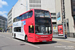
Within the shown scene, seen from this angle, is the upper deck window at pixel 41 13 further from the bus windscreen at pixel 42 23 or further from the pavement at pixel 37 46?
the pavement at pixel 37 46

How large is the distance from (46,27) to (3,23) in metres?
132

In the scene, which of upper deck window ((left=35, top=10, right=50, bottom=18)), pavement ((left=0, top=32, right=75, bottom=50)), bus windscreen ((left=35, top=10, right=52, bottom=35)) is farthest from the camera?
upper deck window ((left=35, top=10, right=50, bottom=18))

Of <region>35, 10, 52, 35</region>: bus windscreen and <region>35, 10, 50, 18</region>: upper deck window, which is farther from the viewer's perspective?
<region>35, 10, 50, 18</region>: upper deck window

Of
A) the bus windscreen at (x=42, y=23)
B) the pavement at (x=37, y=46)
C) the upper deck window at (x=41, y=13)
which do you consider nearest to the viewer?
the pavement at (x=37, y=46)

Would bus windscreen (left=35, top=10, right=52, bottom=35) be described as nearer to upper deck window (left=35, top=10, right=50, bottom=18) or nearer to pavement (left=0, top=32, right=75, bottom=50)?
upper deck window (left=35, top=10, right=50, bottom=18)

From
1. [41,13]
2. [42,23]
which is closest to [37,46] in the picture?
[42,23]

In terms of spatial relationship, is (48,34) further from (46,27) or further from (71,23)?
(71,23)

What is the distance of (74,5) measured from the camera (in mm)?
23625

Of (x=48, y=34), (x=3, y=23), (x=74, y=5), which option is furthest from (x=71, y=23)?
(x=3, y=23)

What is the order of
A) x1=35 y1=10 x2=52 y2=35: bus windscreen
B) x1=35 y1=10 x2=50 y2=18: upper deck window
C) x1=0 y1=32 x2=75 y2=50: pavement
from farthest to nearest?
x1=35 y1=10 x2=50 y2=18: upper deck window → x1=35 y1=10 x2=52 y2=35: bus windscreen → x1=0 y1=32 x2=75 y2=50: pavement

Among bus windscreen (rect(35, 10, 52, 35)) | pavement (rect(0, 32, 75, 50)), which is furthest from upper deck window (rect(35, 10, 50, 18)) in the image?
pavement (rect(0, 32, 75, 50))

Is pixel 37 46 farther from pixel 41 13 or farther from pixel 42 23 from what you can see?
pixel 41 13

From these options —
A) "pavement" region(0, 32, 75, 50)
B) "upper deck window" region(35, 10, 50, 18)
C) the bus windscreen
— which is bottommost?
"pavement" region(0, 32, 75, 50)

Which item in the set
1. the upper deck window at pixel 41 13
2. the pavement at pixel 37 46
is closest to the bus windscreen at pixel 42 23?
the upper deck window at pixel 41 13
